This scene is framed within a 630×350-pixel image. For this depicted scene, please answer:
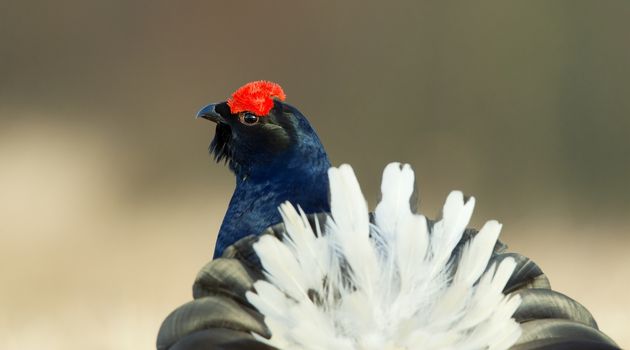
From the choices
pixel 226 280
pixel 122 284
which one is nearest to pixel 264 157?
pixel 226 280

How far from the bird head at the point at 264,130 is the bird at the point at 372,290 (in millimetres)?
330

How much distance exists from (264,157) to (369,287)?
0.40 m

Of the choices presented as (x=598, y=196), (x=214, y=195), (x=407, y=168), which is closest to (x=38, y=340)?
(x=214, y=195)

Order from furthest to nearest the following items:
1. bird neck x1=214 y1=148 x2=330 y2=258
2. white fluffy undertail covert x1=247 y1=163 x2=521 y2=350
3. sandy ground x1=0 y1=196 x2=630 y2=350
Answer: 1. sandy ground x1=0 y1=196 x2=630 y2=350
2. bird neck x1=214 y1=148 x2=330 y2=258
3. white fluffy undertail covert x1=247 y1=163 x2=521 y2=350

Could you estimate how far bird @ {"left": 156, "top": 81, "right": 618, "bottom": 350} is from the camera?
0.67m

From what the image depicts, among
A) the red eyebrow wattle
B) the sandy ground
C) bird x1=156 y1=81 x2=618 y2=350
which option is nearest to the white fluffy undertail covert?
bird x1=156 y1=81 x2=618 y2=350

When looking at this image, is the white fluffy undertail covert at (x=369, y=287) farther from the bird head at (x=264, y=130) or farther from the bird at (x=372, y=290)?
the bird head at (x=264, y=130)

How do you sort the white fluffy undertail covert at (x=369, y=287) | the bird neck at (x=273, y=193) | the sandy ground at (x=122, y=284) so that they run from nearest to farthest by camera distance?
the white fluffy undertail covert at (x=369, y=287) → the bird neck at (x=273, y=193) → the sandy ground at (x=122, y=284)

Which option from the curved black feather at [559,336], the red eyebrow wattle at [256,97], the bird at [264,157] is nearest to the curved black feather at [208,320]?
the curved black feather at [559,336]

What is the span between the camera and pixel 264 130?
1065 millimetres

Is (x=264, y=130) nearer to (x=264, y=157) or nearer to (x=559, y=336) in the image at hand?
(x=264, y=157)

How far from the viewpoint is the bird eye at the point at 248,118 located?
107 centimetres

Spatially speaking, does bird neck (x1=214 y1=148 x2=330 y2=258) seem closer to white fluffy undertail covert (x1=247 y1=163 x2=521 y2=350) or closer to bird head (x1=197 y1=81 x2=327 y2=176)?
bird head (x1=197 y1=81 x2=327 y2=176)

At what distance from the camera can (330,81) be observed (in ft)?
5.92
